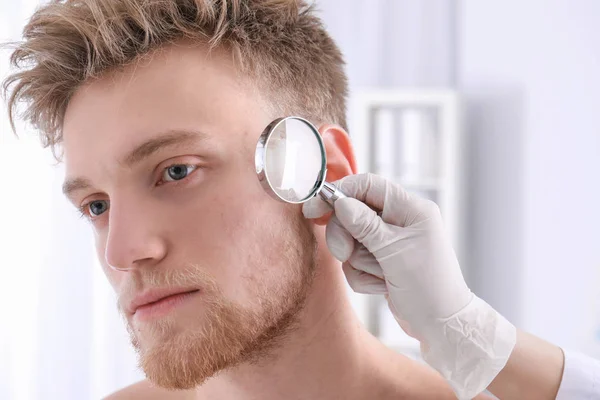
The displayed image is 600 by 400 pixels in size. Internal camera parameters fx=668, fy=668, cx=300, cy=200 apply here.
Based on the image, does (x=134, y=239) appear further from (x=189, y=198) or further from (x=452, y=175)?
(x=452, y=175)

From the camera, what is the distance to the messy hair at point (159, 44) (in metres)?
1.15

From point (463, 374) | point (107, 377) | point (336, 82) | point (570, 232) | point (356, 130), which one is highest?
point (336, 82)

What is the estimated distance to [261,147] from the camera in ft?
3.32

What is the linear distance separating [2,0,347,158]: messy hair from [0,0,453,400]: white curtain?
1144 millimetres

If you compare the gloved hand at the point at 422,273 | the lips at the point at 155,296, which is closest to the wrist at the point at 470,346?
the gloved hand at the point at 422,273

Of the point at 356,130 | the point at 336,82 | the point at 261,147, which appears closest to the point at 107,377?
the point at 356,130

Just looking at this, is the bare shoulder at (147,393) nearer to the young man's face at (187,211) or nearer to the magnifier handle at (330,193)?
the young man's face at (187,211)

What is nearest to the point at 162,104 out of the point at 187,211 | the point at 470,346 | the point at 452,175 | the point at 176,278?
the point at 187,211

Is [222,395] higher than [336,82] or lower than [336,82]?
lower

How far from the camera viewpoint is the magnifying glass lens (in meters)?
1.03

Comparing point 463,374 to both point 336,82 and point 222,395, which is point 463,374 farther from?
point 336,82

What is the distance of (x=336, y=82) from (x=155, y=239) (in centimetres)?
55

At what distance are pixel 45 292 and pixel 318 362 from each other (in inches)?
67.9

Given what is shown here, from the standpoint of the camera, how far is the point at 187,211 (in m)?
1.08
